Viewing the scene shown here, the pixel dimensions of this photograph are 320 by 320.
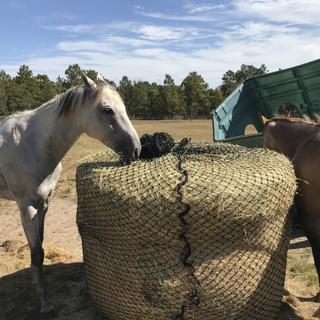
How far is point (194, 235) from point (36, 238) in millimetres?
1782

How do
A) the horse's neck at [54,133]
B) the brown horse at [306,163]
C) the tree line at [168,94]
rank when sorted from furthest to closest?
the tree line at [168,94] → the horse's neck at [54,133] → the brown horse at [306,163]

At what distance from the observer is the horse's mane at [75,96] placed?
11.7 feet

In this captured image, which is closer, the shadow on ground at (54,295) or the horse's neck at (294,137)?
the horse's neck at (294,137)

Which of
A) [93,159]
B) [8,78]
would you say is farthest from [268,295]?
[8,78]

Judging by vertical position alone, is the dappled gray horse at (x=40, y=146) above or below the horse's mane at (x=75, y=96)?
below

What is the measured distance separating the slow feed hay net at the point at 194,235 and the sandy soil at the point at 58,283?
2.04 feet

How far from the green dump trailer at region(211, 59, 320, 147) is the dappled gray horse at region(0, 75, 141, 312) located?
3.08 metres

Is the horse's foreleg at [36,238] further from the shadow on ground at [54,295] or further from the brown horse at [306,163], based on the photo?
the brown horse at [306,163]

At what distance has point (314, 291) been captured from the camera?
13.4 ft

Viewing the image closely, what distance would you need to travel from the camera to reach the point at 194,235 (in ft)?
9.48

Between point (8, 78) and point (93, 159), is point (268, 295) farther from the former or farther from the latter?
point (8, 78)

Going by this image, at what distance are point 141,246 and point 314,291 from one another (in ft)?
6.78

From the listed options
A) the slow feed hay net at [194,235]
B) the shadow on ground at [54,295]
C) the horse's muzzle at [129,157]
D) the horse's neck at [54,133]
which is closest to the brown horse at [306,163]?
the slow feed hay net at [194,235]

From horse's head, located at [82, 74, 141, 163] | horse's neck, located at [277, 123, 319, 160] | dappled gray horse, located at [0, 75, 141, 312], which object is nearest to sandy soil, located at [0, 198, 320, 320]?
dappled gray horse, located at [0, 75, 141, 312]
